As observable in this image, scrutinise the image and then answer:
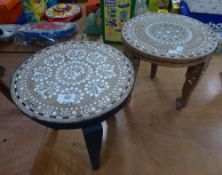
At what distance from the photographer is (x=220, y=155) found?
2.65 feet

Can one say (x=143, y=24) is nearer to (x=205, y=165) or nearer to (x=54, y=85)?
(x=54, y=85)

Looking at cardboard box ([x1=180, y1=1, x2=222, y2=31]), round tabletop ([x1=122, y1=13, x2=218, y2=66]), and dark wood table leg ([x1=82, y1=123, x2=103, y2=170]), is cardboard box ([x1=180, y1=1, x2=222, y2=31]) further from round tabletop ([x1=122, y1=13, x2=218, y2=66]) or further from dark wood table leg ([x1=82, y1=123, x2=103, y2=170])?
dark wood table leg ([x1=82, y1=123, x2=103, y2=170])

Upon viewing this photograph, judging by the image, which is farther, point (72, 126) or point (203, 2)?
point (203, 2)

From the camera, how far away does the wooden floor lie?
0.77 m

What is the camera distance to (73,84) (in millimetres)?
593

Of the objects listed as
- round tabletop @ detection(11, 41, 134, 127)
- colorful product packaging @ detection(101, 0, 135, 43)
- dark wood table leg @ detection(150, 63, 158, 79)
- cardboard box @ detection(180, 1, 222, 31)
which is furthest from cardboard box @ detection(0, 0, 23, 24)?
cardboard box @ detection(180, 1, 222, 31)

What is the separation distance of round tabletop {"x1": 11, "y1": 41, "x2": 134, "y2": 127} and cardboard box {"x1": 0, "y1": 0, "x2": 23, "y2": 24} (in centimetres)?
75

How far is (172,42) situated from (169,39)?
0.02 m

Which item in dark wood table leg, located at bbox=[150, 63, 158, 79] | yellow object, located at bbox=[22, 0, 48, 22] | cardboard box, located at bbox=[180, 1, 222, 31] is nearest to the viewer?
dark wood table leg, located at bbox=[150, 63, 158, 79]

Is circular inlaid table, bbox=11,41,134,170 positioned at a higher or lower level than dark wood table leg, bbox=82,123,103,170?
higher

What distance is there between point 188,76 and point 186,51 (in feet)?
0.46

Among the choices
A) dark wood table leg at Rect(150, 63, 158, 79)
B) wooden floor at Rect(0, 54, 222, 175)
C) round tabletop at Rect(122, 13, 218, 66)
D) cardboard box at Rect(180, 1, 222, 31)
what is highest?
round tabletop at Rect(122, 13, 218, 66)

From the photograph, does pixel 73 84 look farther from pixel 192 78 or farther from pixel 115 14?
pixel 115 14

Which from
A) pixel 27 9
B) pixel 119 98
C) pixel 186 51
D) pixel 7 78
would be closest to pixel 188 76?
pixel 186 51
